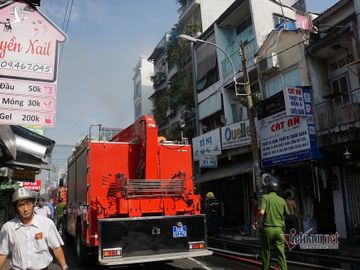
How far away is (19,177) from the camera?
19406 mm

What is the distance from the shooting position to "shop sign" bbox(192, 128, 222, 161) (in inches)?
894

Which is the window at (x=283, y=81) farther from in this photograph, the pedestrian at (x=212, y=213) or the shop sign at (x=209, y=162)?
→ the pedestrian at (x=212, y=213)

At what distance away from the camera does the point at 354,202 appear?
52.0ft

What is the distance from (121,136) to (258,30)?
12716 mm

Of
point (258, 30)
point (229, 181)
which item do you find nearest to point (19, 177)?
point (229, 181)

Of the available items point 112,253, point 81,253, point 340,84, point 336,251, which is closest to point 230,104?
point 340,84

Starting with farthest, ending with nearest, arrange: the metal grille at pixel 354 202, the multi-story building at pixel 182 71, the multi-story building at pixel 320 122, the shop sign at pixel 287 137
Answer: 1. the multi-story building at pixel 182 71
2. the shop sign at pixel 287 137
3. the metal grille at pixel 354 202
4. the multi-story building at pixel 320 122

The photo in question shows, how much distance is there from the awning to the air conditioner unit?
4280mm

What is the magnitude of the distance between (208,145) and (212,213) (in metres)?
5.44

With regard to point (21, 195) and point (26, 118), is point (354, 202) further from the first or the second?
point (26, 118)

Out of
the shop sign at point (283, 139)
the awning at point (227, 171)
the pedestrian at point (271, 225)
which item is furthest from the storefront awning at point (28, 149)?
the awning at point (227, 171)

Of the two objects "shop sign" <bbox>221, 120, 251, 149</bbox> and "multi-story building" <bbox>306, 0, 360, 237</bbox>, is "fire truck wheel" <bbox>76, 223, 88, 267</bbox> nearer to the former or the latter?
"multi-story building" <bbox>306, 0, 360, 237</bbox>

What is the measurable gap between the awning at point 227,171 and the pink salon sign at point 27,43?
15304mm

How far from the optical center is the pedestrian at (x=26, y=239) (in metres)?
4.32
